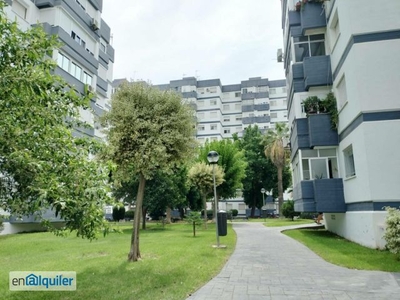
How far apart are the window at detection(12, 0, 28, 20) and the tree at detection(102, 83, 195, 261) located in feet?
58.5

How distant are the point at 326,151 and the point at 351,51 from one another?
18.6 ft

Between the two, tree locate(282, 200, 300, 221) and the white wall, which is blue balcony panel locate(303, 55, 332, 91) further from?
tree locate(282, 200, 300, 221)

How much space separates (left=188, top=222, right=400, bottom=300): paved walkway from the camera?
629 centimetres

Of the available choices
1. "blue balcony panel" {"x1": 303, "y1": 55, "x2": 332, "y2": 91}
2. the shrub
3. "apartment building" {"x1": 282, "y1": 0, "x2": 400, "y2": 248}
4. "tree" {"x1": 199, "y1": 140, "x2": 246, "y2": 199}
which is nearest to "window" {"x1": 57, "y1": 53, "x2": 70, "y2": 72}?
"tree" {"x1": 199, "y1": 140, "x2": 246, "y2": 199}

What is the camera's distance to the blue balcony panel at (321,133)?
16125mm

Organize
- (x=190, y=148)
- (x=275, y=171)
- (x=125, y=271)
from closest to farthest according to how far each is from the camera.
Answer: (x=125, y=271), (x=190, y=148), (x=275, y=171)

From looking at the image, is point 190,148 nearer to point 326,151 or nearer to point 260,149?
point 326,151

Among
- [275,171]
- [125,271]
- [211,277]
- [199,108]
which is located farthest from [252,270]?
[199,108]

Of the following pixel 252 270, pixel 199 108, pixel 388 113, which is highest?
pixel 199 108

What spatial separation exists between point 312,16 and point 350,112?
23.0ft

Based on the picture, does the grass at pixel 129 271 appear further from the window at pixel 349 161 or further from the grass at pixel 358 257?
the window at pixel 349 161

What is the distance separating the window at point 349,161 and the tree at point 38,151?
42.3 feet

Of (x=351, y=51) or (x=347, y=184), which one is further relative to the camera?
(x=347, y=184)

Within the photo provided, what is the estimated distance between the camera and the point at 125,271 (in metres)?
8.62
